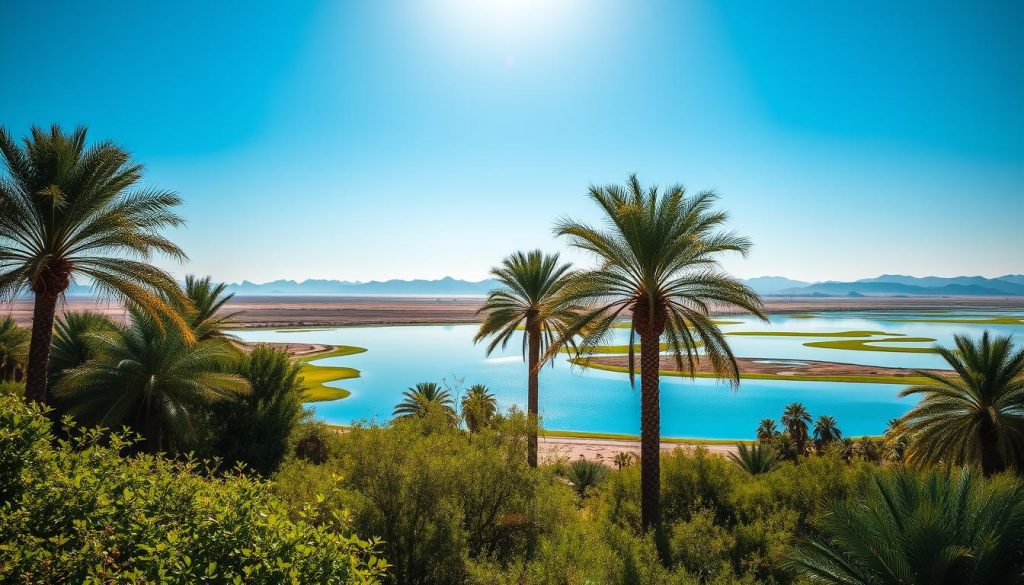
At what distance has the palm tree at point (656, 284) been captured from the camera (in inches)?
575

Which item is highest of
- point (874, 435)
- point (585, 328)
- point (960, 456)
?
point (585, 328)

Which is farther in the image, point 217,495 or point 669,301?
point 669,301

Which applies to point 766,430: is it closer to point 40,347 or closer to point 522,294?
point 522,294

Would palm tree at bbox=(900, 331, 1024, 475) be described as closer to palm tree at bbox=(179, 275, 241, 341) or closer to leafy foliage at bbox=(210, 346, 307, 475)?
leafy foliage at bbox=(210, 346, 307, 475)

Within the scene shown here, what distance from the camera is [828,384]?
189 feet

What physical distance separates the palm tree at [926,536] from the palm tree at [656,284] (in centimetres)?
657

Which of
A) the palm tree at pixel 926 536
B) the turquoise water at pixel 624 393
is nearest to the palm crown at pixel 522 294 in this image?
the turquoise water at pixel 624 393

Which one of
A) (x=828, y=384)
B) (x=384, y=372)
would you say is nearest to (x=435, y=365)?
(x=384, y=372)

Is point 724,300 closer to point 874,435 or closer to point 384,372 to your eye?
point 874,435

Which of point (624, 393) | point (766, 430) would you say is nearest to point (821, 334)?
point (624, 393)

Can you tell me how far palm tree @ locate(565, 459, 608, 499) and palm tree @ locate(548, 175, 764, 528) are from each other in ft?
26.3

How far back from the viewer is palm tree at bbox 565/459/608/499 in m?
22.5

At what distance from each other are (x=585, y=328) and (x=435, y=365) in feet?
193

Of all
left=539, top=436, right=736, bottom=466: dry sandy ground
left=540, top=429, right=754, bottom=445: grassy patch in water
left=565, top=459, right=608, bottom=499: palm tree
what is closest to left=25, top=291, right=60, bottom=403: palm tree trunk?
left=565, top=459, right=608, bottom=499: palm tree
